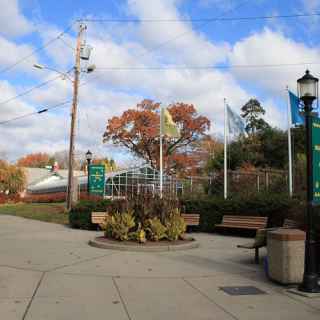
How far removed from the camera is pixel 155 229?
13.8m

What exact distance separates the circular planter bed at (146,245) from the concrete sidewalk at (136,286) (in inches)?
13.9

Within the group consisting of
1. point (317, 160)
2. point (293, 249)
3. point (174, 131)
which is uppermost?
point (174, 131)

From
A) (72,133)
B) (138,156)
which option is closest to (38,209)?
(72,133)

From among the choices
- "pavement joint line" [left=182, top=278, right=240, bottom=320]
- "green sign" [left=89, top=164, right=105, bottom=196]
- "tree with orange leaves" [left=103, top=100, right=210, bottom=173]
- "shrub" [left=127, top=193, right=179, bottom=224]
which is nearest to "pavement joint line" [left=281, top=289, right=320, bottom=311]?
"pavement joint line" [left=182, top=278, right=240, bottom=320]

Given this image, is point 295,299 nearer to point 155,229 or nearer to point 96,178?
point 155,229

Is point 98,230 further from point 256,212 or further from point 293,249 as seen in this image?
point 293,249

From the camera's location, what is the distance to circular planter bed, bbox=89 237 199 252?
1290 cm

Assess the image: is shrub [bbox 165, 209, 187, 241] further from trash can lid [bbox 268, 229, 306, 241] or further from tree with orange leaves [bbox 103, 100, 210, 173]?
tree with orange leaves [bbox 103, 100, 210, 173]

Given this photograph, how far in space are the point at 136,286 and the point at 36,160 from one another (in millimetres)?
122583

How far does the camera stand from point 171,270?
33.0ft

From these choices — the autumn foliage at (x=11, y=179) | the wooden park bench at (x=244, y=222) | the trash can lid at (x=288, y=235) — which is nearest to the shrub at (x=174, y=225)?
the wooden park bench at (x=244, y=222)

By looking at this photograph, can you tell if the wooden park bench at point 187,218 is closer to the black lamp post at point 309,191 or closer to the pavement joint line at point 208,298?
the pavement joint line at point 208,298

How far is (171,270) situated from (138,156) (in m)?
51.9

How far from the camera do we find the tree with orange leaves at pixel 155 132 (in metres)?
59.3
